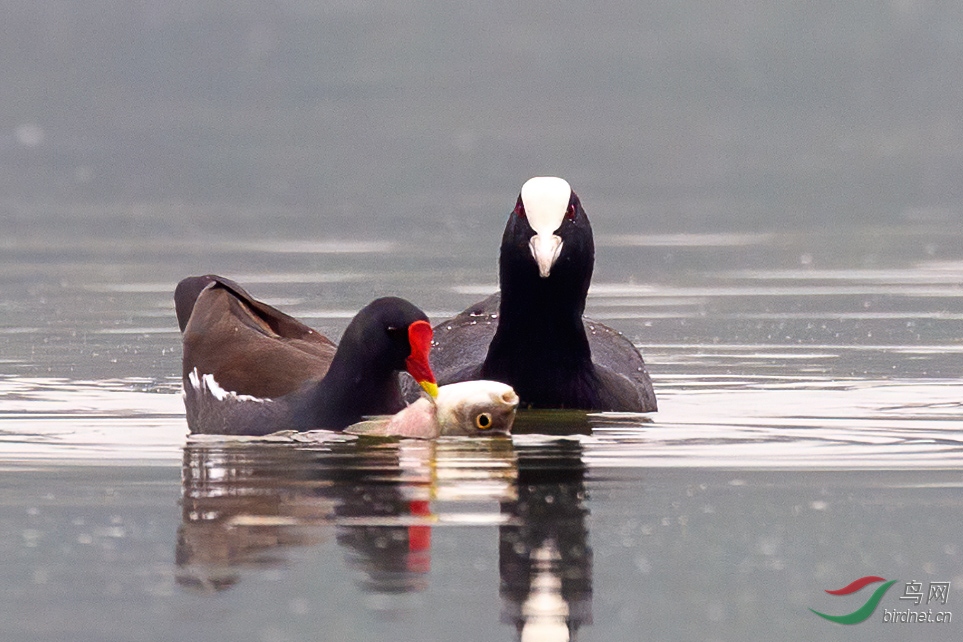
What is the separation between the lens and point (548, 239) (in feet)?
34.8

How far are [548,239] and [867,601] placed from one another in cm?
392

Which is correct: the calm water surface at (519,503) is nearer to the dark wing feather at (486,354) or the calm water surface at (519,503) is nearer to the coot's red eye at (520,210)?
the dark wing feather at (486,354)

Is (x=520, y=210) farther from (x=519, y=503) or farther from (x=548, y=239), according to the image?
(x=519, y=503)

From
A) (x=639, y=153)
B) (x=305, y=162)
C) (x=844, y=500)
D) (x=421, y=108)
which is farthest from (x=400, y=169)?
(x=844, y=500)

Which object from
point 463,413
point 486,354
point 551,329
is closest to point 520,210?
point 551,329

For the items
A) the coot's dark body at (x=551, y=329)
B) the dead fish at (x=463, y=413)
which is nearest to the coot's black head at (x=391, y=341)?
the dead fish at (x=463, y=413)

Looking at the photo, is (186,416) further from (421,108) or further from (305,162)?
(421,108)

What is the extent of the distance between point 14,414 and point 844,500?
13.7 ft

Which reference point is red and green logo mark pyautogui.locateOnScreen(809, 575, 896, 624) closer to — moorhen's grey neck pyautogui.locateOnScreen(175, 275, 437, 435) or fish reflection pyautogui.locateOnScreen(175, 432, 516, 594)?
fish reflection pyautogui.locateOnScreen(175, 432, 516, 594)

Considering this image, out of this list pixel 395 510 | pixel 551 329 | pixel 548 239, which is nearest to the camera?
pixel 395 510

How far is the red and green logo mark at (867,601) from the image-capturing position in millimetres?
6773

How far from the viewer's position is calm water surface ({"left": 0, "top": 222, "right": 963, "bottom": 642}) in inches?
266

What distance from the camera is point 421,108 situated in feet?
162

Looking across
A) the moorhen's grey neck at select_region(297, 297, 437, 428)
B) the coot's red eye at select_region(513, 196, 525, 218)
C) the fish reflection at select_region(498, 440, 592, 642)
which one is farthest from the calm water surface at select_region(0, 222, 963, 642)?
the coot's red eye at select_region(513, 196, 525, 218)
